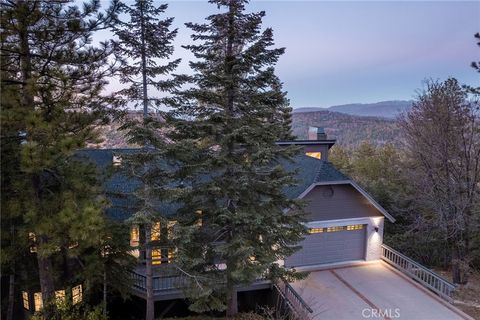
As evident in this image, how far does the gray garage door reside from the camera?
1508cm

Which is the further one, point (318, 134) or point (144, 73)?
point (318, 134)

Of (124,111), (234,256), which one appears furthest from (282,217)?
(124,111)

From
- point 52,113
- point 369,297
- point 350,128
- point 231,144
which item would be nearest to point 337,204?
point 369,297

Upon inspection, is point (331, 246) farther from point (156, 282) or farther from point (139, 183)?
point (139, 183)

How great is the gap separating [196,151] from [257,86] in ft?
9.21

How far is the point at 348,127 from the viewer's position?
195 ft

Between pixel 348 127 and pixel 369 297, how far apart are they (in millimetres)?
50906

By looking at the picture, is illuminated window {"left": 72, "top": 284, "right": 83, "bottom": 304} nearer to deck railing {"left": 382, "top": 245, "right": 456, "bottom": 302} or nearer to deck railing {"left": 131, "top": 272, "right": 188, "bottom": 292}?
deck railing {"left": 131, "top": 272, "right": 188, "bottom": 292}

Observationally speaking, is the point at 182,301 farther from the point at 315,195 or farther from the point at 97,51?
the point at 97,51

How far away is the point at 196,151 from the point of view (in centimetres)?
960

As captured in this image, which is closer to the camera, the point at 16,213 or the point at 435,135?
the point at 16,213

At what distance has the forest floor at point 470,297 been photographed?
480 inches

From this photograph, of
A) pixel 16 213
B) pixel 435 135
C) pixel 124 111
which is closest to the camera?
pixel 16 213

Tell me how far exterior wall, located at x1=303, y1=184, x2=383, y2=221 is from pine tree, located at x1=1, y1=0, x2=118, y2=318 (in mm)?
9966
